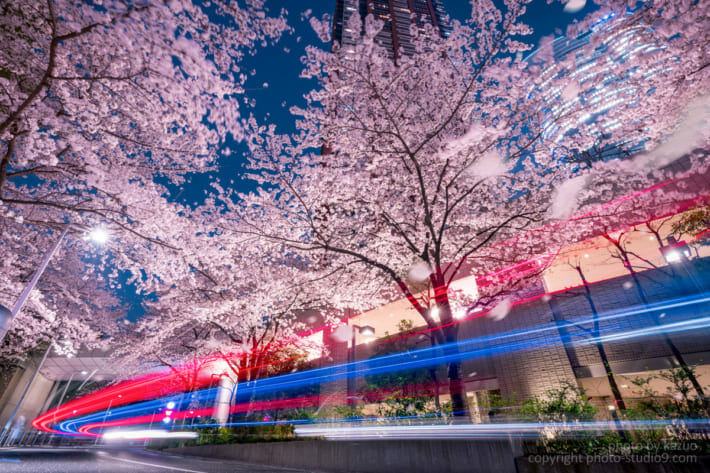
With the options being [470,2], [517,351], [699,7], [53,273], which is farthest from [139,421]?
[699,7]

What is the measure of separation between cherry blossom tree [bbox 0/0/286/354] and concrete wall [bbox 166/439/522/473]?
23.5 feet

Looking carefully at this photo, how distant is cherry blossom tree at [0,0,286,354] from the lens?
5.59 metres

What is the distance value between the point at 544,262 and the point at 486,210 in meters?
3.77

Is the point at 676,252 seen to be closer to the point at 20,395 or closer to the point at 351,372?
the point at 351,372

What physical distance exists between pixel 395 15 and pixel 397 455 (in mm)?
67576

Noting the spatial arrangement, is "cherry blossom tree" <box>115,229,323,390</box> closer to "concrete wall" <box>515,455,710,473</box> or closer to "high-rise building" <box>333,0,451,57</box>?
"concrete wall" <box>515,455,710,473</box>

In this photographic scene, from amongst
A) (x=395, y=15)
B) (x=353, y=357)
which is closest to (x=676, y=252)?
(x=353, y=357)

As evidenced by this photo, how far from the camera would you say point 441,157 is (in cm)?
925

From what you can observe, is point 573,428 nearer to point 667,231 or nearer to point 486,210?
point 486,210

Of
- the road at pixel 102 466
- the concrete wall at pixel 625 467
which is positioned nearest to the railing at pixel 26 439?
the road at pixel 102 466

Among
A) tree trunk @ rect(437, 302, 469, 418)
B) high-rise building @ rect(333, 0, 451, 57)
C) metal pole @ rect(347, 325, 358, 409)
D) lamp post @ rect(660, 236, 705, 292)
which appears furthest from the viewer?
Result: high-rise building @ rect(333, 0, 451, 57)

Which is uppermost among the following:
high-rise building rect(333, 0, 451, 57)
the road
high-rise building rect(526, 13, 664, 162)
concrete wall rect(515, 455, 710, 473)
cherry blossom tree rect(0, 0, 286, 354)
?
high-rise building rect(333, 0, 451, 57)

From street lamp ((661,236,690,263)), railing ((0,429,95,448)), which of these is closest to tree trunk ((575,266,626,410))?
street lamp ((661,236,690,263))

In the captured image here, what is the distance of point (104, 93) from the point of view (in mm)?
7066
